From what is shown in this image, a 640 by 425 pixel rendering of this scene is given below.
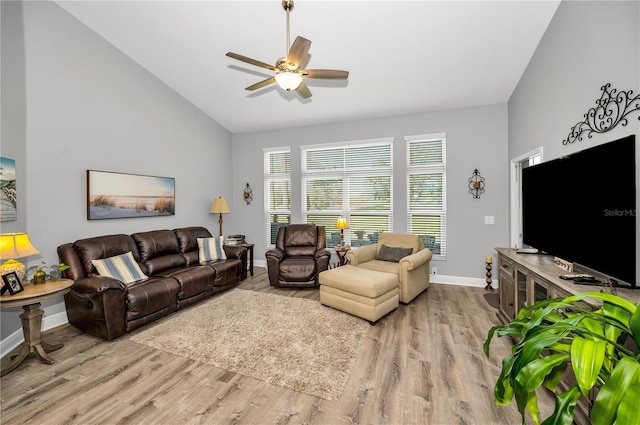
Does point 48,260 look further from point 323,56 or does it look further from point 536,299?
point 536,299

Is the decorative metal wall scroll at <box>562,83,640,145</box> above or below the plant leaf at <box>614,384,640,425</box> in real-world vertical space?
above

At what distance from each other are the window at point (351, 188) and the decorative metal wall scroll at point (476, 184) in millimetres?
1324

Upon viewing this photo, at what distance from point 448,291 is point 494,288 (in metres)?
0.79

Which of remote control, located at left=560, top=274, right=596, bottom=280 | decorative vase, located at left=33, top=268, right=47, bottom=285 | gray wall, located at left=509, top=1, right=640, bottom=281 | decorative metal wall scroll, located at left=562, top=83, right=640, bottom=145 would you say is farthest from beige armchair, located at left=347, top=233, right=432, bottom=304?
decorative vase, located at left=33, top=268, right=47, bottom=285

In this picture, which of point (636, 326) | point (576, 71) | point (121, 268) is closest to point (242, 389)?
point (636, 326)

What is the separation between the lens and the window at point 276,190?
604 cm

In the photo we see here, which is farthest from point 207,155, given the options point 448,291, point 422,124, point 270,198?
point 448,291

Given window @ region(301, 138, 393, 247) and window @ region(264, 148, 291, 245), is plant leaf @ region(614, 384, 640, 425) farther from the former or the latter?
window @ region(264, 148, 291, 245)

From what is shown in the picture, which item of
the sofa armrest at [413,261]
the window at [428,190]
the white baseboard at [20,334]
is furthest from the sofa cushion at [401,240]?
the white baseboard at [20,334]

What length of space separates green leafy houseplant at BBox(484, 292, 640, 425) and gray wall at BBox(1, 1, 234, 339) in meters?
4.21

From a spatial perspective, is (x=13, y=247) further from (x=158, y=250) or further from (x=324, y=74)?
(x=324, y=74)

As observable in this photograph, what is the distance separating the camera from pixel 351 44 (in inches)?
138

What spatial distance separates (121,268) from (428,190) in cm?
479

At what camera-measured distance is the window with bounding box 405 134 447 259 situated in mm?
4914
